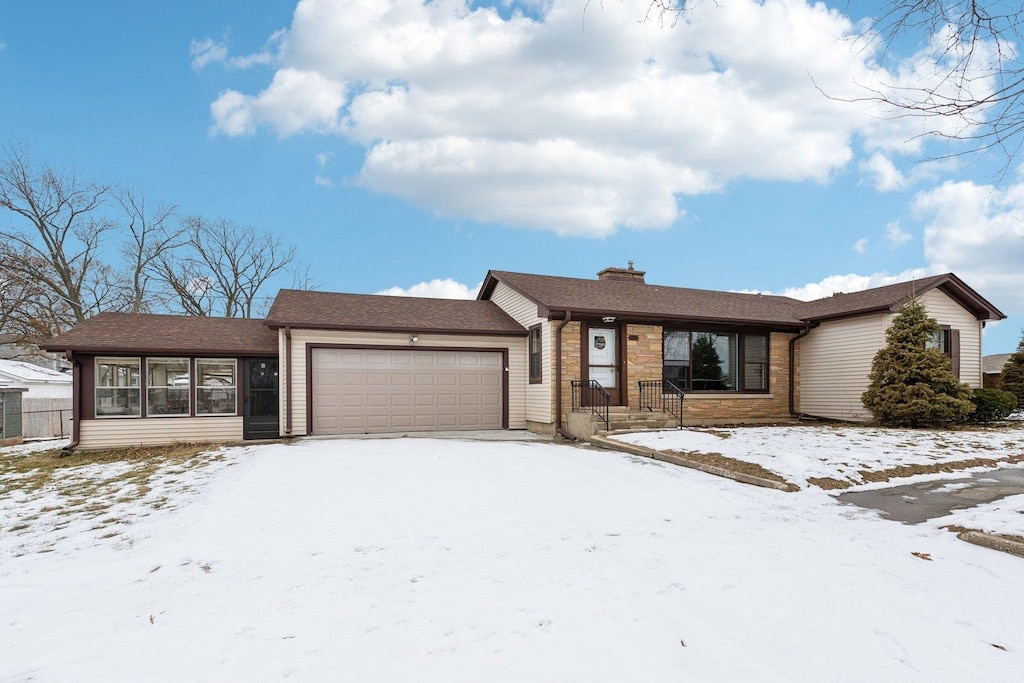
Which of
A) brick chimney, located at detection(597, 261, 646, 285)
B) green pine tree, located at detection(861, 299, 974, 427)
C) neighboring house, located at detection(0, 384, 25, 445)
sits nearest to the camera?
green pine tree, located at detection(861, 299, 974, 427)

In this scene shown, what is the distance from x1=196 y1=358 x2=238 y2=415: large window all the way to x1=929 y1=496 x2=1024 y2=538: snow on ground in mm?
13826

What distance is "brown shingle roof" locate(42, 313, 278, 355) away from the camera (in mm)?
12875

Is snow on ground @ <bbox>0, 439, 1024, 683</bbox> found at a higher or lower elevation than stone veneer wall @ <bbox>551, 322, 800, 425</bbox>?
lower

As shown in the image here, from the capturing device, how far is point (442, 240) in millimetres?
21125

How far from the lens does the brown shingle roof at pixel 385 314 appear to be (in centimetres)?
1365

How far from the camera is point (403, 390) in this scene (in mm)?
14219

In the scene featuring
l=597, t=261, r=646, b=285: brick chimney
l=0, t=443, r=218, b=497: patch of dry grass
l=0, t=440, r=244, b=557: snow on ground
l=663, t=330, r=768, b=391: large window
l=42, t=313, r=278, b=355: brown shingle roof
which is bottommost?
l=0, t=443, r=218, b=497: patch of dry grass

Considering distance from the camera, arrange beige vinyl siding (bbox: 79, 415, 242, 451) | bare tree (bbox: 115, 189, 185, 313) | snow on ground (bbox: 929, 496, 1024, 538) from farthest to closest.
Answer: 1. bare tree (bbox: 115, 189, 185, 313)
2. beige vinyl siding (bbox: 79, 415, 242, 451)
3. snow on ground (bbox: 929, 496, 1024, 538)

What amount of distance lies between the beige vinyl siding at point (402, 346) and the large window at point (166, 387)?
262 centimetres

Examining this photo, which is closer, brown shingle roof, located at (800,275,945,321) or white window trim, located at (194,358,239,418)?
white window trim, located at (194,358,239,418)

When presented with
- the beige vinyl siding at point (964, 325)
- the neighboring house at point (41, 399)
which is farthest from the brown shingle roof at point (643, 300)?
the neighboring house at point (41, 399)

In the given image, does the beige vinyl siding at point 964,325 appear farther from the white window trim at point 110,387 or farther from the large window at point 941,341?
the white window trim at point 110,387

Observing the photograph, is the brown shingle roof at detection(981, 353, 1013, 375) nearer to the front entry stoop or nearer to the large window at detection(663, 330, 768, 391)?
the large window at detection(663, 330, 768, 391)

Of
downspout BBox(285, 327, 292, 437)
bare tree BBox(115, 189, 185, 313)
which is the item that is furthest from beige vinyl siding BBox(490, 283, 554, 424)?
bare tree BBox(115, 189, 185, 313)
